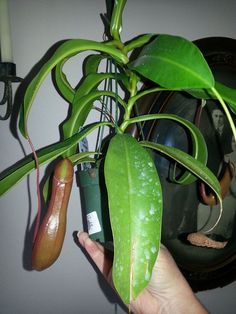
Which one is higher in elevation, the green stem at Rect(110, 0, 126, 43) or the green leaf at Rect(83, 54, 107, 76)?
the green stem at Rect(110, 0, 126, 43)

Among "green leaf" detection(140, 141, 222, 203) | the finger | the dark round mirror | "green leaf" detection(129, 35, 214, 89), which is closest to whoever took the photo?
"green leaf" detection(129, 35, 214, 89)

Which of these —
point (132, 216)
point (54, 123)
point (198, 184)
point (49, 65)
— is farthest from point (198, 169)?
point (54, 123)

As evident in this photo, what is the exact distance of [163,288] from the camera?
0.57 metres

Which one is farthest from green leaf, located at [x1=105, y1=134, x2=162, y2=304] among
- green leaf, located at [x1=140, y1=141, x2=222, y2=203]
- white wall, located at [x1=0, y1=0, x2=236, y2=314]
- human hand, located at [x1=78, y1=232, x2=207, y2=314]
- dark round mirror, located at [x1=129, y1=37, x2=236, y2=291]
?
white wall, located at [x1=0, y1=0, x2=236, y2=314]

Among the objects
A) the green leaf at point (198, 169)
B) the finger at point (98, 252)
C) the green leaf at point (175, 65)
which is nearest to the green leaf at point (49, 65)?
the green leaf at point (175, 65)

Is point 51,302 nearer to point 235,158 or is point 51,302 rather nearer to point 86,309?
point 86,309

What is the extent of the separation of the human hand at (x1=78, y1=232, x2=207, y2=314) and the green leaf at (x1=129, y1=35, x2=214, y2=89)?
36 centimetres

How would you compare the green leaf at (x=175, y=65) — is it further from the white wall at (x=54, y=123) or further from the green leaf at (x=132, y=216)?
the white wall at (x=54, y=123)

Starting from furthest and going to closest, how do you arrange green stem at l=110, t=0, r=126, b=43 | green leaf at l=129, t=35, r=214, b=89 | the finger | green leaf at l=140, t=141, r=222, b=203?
the finger
green stem at l=110, t=0, r=126, b=43
green leaf at l=140, t=141, r=222, b=203
green leaf at l=129, t=35, r=214, b=89

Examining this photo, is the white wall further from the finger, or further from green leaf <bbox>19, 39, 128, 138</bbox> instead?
green leaf <bbox>19, 39, 128, 138</bbox>

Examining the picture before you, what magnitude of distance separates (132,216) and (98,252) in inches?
14.7

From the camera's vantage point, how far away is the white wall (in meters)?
0.74

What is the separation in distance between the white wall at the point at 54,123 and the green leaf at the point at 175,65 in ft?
1.51

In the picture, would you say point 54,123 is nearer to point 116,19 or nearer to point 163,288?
point 116,19
